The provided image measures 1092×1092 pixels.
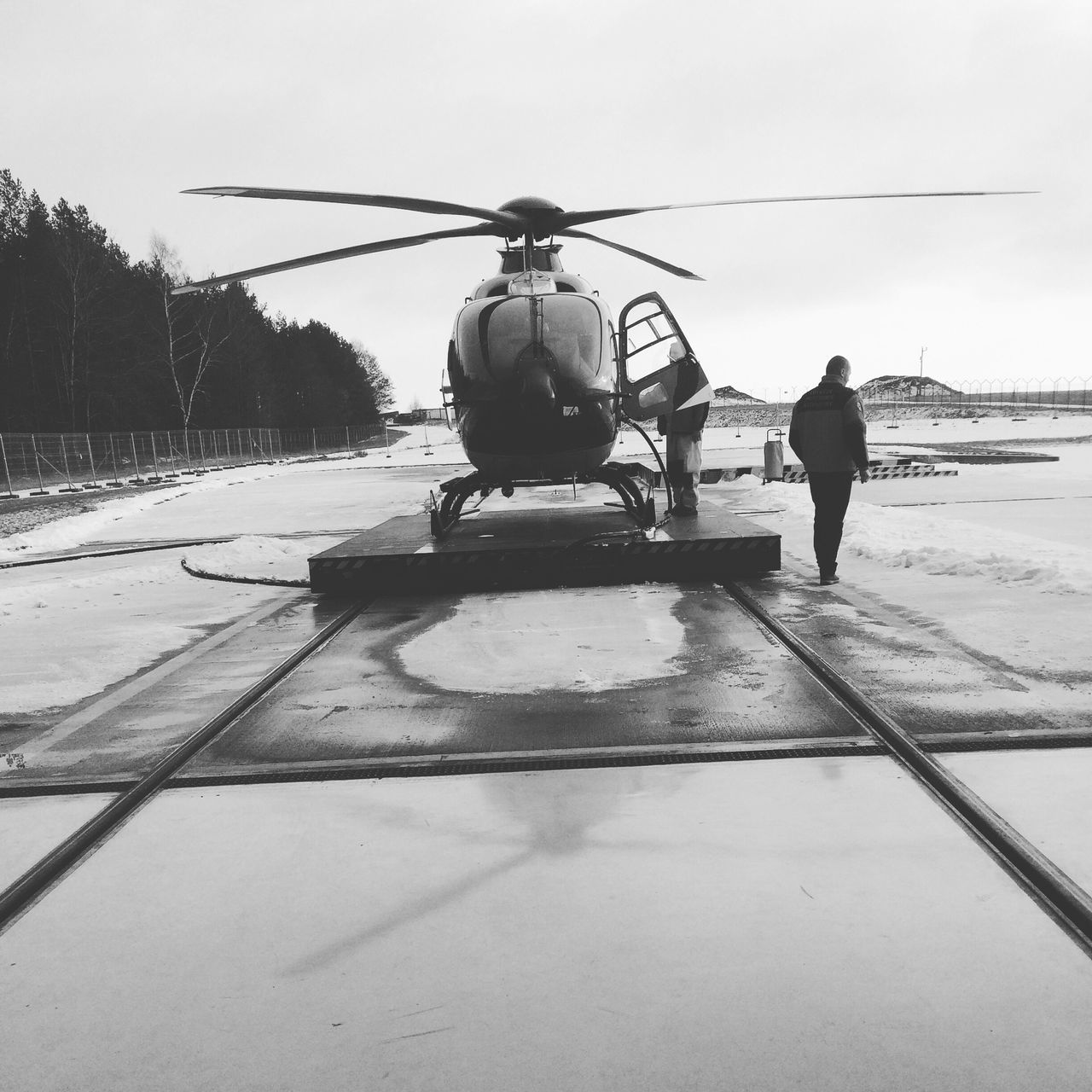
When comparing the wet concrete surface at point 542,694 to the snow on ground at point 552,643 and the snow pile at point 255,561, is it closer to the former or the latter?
the snow on ground at point 552,643

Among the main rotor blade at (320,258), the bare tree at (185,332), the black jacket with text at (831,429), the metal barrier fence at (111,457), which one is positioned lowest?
the metal barrier fence at (111,457)

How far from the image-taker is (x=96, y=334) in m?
39.3

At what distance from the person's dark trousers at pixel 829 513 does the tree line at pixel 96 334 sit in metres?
38.0

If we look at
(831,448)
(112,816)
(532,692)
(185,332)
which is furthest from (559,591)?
(185,332)

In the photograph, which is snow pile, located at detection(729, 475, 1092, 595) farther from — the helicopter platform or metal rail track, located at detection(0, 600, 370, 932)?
metal rail track, located at detection(0, 600, 370, 932)

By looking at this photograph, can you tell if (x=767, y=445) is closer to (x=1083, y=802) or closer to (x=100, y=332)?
(x=1083, y=802)

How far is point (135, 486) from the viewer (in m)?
24.8

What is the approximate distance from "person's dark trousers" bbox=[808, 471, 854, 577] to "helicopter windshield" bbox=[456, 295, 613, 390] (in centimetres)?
205

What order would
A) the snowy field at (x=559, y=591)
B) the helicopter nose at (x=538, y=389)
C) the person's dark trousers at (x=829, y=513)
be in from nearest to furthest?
the snowy field at (x=559, y=591), the person's dark trousers at (x=829, y=513), the helicopter nose at (x=538, y=389)

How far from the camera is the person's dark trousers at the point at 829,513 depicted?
699 centimetres

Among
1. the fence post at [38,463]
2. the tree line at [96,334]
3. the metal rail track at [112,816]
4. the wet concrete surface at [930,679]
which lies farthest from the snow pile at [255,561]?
the tree line at [96,334]

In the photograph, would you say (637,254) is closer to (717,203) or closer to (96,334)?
(717,203)

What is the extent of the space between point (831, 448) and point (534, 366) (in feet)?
7.87

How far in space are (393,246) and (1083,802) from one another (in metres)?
6.92
